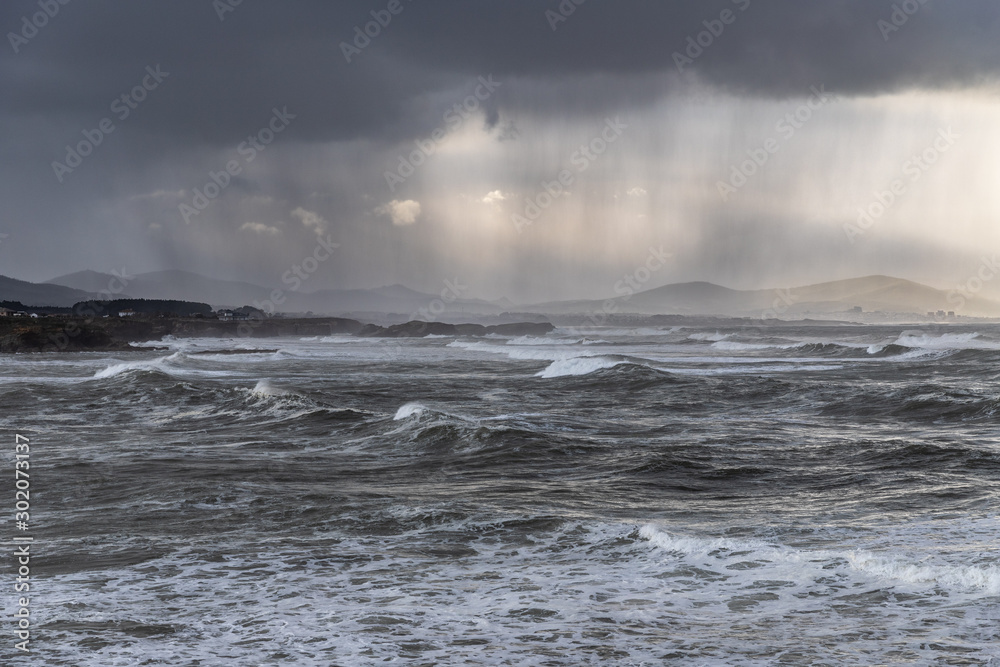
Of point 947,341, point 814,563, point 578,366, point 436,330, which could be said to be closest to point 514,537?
point 814,563

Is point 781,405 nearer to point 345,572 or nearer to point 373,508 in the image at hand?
point 373,508

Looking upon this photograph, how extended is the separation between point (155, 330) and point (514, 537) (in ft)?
259

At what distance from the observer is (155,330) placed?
8000 centimetres

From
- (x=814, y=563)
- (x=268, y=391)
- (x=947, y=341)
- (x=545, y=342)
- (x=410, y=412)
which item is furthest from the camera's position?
(x=545, y=342)

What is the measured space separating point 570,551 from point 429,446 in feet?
23.8

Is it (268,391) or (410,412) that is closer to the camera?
(410,412)

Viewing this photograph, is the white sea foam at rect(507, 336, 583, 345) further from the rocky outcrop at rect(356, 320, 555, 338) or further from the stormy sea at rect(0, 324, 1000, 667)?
the stormy sea at rect(0, 324, 1000, 667)

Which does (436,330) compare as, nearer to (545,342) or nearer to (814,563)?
(545,342)

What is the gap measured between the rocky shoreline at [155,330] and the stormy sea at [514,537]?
37017 mm

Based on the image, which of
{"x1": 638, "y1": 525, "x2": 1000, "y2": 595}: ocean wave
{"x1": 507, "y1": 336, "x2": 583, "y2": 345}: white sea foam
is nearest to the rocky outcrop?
{"x1": 507, "y1": 336, "x2": 583, "y2": 345}: white sea foam

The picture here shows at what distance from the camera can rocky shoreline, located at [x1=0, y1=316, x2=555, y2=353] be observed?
52938mm

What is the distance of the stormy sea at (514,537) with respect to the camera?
587cm

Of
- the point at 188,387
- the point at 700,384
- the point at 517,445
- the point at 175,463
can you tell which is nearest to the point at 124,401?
the point at 188,387

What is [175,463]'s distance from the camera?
1319 centimetres
